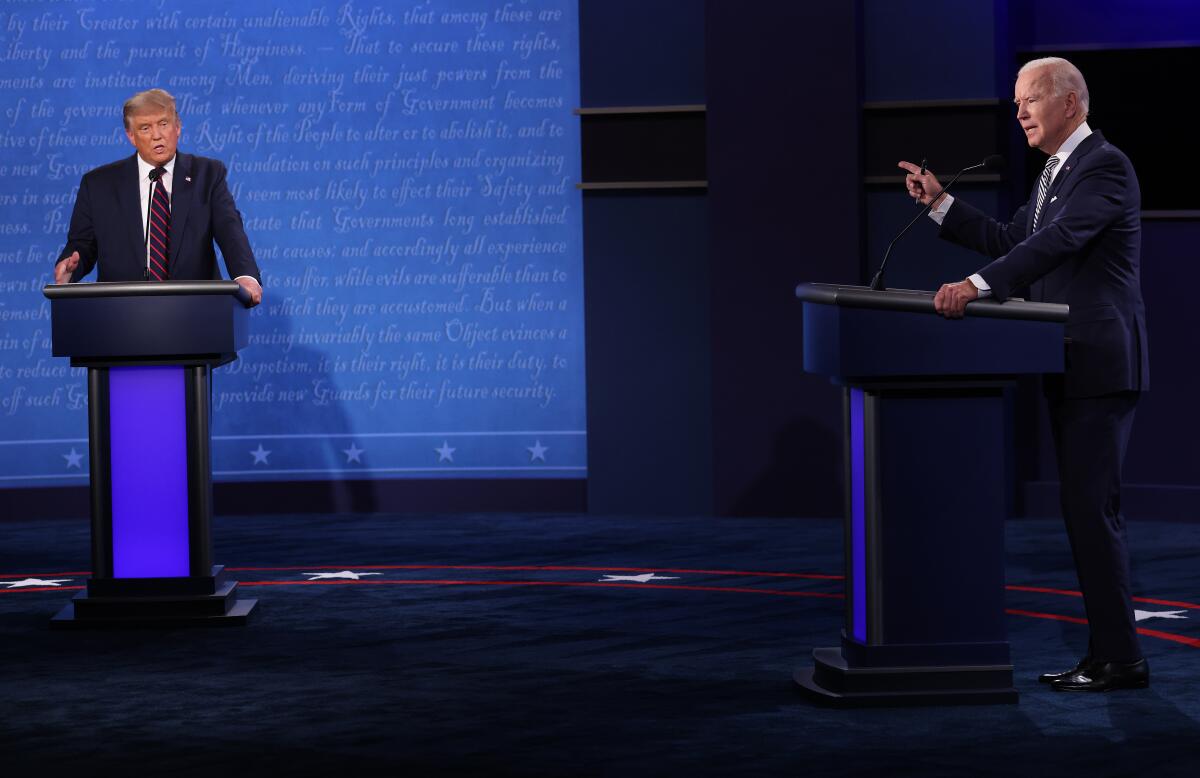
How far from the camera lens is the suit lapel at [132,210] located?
18.1 ft

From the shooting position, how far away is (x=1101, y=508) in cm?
414

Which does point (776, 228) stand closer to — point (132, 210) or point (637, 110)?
point (637, 110)

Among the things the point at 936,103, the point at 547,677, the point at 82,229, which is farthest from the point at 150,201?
the point at 936,103

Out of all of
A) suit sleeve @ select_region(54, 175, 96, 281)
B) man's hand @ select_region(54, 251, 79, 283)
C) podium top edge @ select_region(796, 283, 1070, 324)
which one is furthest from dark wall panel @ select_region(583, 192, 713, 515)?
podium top edge @ select_region(796, 283, 1070, 324)

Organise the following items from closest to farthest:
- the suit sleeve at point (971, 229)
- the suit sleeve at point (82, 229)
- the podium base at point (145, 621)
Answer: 1. the suit sleeve at point (971, 229)
2. the podium base at point (145, 621)
3. the suit sleeve at point (82, 229)

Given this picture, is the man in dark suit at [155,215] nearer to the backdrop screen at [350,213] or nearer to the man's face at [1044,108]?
the man's face at [1044,108]

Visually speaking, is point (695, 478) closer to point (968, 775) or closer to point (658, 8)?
point (658, 8)

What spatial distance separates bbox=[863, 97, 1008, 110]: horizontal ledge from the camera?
775 centimetres

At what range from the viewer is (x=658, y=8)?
8078mm

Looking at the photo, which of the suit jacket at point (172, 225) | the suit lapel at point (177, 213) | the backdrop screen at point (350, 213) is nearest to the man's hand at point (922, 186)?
the suit jacket at point (172, 225)

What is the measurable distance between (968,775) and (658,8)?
536 cm

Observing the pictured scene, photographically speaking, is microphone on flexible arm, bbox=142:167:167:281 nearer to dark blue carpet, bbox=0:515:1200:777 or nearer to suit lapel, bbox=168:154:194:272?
suit lapel, bbox=168:154:194:272

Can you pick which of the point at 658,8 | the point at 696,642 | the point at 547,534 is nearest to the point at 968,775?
the point at 696,642

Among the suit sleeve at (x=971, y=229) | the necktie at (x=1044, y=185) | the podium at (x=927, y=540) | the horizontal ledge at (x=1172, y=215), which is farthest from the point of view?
the horizontal ledge at (x=1172, y=215)
